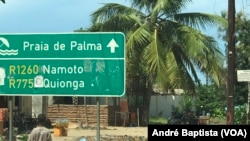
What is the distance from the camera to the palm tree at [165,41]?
2184cm

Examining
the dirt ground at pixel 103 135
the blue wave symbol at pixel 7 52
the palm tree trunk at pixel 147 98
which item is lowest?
the dirt ground at pixel 103 135

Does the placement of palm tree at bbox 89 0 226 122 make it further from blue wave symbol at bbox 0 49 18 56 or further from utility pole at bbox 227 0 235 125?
blue wave symbol at bbox 0 49 18 56

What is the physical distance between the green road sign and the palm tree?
15.7 meters

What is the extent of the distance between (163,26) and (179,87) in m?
3.14

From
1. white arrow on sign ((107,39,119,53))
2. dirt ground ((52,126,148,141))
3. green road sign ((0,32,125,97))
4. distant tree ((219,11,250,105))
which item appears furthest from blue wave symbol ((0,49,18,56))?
distant tree ((219,11,250,105))

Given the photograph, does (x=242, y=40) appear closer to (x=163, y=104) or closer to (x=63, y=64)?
(x=163, y=104)

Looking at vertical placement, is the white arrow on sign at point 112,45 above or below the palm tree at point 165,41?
below

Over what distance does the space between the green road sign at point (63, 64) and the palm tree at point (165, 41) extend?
51.5ft

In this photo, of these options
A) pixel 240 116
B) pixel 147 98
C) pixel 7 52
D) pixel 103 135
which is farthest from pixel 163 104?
pixel 7 52

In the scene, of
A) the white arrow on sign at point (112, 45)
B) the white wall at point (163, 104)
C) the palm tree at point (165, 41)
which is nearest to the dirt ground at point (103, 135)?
the palm tree at point (165, 41)

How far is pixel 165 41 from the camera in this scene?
76.3 feet

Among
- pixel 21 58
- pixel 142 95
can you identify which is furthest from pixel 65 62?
pixel 142 95

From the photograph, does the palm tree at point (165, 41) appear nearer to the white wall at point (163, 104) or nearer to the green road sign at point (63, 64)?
the green road sign at point (63, 64)

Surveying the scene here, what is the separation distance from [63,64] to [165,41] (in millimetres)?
17913
